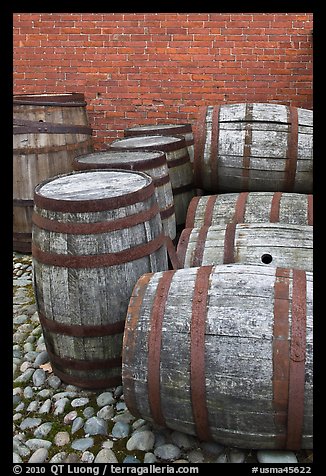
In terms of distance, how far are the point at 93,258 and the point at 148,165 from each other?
111cm

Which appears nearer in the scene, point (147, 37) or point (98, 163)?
point (98, 163)

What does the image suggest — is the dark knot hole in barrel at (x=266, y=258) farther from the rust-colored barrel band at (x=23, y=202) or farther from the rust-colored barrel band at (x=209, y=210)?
the rust-colored barrel band at (x=23, y=202)

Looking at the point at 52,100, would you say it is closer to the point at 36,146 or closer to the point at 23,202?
the point at 36,146

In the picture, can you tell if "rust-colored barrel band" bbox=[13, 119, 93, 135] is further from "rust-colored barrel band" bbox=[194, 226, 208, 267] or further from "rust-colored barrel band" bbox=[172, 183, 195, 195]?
"rust-colored barrel band" bbox=[194, 226, 208, 267]

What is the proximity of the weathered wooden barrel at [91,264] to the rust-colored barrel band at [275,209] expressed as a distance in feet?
3.44

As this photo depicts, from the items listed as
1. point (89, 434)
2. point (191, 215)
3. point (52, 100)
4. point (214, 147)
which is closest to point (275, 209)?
point (191, 215)

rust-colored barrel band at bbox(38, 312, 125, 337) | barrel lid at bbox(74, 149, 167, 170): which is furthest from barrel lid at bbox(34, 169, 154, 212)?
rust-colored barrel band at bbox(38, 312, 125, 337)

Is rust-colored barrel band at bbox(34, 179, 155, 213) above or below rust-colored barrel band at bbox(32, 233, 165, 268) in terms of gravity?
above

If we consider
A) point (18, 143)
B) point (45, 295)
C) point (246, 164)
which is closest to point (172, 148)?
point (246, 164)

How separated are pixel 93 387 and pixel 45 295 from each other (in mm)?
641

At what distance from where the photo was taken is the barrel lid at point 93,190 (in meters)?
2.48

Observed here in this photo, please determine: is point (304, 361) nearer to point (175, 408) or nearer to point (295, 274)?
point (295, 274)

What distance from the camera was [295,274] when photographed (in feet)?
7.30

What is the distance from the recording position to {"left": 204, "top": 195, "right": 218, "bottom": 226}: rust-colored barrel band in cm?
362
